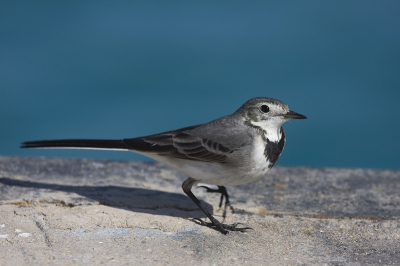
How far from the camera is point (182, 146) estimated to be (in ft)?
12.9

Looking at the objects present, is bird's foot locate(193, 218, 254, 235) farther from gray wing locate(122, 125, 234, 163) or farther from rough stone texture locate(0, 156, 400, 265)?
gray wing locate(122, 125, 234, 163)

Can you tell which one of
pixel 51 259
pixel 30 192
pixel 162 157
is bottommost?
pixel 51 259

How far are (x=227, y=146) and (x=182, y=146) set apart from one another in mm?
451

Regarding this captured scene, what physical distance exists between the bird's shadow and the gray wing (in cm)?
52

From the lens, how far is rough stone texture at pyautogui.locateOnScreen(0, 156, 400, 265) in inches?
122

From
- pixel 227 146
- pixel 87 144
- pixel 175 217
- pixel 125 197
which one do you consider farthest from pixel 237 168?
pixel 87 144

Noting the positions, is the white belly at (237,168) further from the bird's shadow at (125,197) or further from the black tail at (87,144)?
the black tail at (87,144)

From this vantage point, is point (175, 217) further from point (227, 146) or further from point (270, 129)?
point (270, 129)

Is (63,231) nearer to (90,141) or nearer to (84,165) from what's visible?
(90,141)

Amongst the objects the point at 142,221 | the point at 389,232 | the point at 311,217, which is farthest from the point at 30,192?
the point at 389,232

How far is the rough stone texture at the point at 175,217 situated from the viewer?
3109mm

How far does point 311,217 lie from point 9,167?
332 centimetres

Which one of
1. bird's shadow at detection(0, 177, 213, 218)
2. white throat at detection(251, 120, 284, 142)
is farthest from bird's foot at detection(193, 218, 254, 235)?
white throat at detection(251, 120, 284, 142)

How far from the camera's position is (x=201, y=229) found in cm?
→ 365
